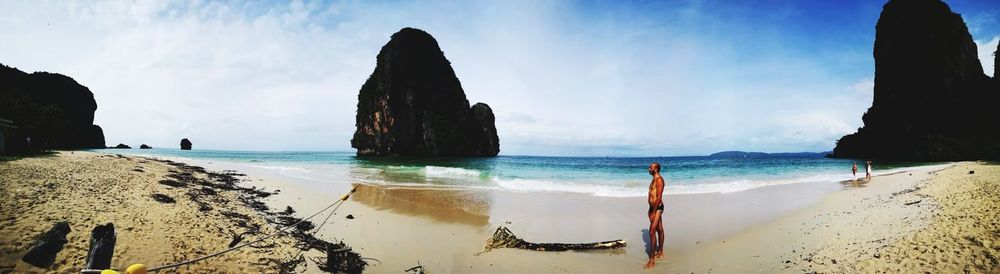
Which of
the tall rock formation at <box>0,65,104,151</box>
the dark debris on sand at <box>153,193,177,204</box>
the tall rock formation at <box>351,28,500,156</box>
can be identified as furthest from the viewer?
the tall rock formation at <box>351,28,500,156</box>

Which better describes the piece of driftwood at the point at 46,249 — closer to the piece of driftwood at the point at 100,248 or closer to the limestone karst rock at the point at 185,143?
the piece of driftwood at the point at 100,248

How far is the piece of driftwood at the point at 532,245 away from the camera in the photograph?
7.06m

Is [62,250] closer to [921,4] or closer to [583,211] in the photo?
[583,211]

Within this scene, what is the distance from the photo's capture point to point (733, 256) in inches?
262

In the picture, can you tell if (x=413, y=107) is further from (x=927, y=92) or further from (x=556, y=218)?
(x=927, y=92)

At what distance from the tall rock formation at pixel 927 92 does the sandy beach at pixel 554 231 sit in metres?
58.8

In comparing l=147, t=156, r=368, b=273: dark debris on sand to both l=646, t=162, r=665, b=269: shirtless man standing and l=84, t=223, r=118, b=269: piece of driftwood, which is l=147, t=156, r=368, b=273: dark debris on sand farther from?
l=646, t=162, r=665, b=269: shirtless man standing

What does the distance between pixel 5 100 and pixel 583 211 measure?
36325mm

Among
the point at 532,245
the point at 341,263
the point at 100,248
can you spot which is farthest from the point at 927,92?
the point at 100,248

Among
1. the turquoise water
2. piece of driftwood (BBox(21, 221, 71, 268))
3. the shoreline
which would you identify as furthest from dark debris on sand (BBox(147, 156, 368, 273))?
the turquoise water

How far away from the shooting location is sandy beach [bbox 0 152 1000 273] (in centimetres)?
556

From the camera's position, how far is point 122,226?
6816mm

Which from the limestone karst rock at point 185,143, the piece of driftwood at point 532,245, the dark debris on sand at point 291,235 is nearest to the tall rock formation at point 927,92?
the piece of driftwood at point 532,245

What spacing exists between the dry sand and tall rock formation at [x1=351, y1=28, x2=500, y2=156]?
189 ft
